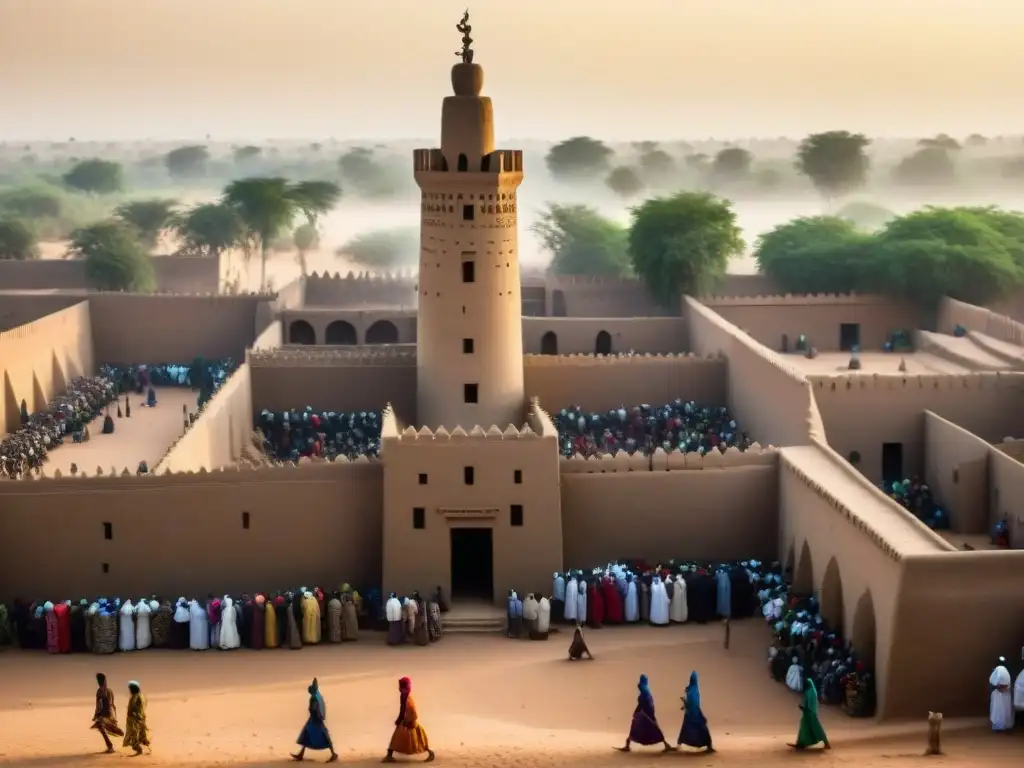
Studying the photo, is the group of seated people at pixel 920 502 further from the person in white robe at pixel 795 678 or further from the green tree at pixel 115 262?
the green tree at pixel 115 262

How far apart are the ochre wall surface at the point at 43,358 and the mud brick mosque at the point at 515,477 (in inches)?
4.2

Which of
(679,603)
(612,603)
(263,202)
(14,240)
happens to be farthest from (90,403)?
(14,240)

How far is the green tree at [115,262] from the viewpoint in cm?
5609

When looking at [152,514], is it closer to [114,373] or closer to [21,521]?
[21,521]

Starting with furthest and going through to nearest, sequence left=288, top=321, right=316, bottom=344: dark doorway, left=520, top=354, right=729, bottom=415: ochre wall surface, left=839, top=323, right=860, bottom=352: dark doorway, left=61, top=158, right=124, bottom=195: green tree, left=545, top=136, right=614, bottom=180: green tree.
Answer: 1. left=61, top=158, right=124, bottom=195: green tree
2. left=545, top=136, right=614, bottom=180: green tree
3. left=839, top=323, right=860, bottom=352: dark doorway
4. left=288, top=321, right=316, bottom=344: dark doorway
5. left=520, top=354, right=729, bottom=415: ochre wall surface

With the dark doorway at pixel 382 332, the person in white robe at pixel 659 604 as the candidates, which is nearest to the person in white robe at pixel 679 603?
the person in white robe at pixel 659 604

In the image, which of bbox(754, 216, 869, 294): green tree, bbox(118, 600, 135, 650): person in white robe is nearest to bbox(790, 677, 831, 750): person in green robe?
bbox(118, 600, 135, 650): person in white robe

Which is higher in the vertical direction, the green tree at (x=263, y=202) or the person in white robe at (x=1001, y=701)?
the green tree at (x=263, y=202)

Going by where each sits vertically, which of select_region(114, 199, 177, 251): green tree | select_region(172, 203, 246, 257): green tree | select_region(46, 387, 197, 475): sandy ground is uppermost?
select_region(114, 199, 177, 251): green tree

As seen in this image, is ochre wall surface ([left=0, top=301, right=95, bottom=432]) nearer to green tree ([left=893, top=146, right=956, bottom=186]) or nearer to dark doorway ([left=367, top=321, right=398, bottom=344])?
dark doorway ([left=367, top=321, right=398, bottom=344])

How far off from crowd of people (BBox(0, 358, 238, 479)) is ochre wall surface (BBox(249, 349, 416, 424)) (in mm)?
1753

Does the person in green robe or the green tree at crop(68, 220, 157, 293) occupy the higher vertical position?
the green tree at crop(68, 220, 157, 293)

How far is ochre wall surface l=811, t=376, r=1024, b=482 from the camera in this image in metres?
32.9

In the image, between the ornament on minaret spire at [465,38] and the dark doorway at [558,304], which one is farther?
the dark doorway at [558,304]
